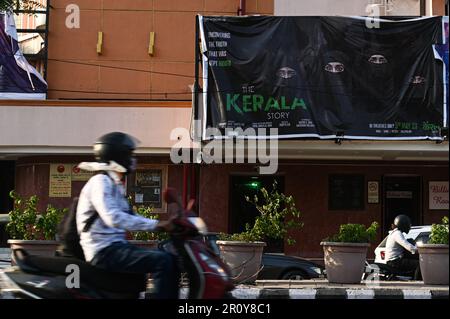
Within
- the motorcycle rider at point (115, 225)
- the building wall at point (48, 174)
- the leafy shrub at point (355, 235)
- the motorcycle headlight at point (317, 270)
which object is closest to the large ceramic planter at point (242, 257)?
the leafy shrub at point (355, 235)

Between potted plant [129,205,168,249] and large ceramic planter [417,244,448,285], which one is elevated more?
potted plant [129,205,168,249]

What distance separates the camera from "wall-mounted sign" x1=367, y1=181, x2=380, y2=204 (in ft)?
66.0

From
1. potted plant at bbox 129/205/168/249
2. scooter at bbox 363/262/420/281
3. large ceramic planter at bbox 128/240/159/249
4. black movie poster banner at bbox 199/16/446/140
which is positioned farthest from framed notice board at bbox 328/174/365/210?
large ceramic planter at bbox 128/240/159/249

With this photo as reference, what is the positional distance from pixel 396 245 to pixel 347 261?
1.36 metres

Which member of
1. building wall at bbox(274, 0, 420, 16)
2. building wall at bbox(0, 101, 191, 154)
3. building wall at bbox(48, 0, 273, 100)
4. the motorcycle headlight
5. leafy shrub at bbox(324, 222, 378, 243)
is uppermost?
building wall at bbox(274, 0, 420, 16)

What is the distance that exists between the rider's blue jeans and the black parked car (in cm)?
781

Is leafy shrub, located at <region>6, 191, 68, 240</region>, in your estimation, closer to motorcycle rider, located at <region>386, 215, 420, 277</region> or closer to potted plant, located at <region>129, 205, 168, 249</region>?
potted plant, located at <region>129, 205, 168, 249</region>

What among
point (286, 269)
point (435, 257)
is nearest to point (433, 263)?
point (435, 257)

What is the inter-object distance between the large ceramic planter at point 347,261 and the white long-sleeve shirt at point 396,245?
3.22 ft

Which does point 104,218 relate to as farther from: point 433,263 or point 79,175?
point 79,175

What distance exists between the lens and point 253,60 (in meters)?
16.9

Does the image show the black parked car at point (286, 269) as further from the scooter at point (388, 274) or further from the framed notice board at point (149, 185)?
the framed notice board at point (149, 185)

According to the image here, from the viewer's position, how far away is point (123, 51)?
20.4 m
